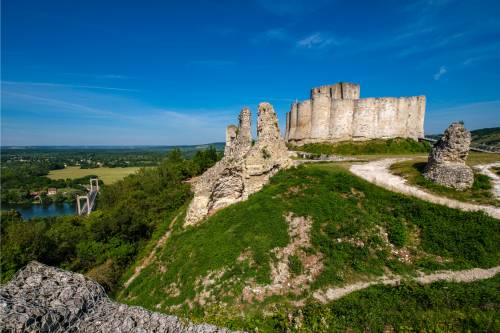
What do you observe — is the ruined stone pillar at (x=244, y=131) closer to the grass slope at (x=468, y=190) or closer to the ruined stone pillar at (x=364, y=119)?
the grass slope at (x=468, y=190)

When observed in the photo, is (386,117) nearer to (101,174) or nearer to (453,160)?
(453,160)

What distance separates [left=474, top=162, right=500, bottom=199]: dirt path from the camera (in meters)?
13.6

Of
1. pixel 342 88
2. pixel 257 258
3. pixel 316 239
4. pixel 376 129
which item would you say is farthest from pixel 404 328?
pixel 342 88

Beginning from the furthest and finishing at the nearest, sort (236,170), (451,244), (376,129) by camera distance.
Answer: (376,129) → (236,170) → (451,244)

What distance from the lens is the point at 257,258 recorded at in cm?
1066

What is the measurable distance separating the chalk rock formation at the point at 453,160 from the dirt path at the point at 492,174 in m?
1.20

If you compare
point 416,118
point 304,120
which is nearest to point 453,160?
point 304,120

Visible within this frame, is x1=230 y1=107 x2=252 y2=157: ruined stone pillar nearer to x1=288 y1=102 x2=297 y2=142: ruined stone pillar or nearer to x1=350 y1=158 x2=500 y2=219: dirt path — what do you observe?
x1=350 y1=158 x2=500 y2=219: dirt path

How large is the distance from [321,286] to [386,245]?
13.5ft

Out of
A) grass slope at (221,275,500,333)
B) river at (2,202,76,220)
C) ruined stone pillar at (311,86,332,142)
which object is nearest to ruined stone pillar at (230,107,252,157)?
grass slope at (221,275,500,333)

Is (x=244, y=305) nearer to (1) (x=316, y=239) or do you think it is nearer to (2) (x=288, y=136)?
(1) (x=316, y=239)

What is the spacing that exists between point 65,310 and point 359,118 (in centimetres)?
4116

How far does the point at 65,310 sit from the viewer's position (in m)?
4.11

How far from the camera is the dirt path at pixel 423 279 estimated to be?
900 cm
